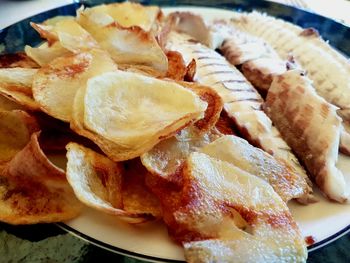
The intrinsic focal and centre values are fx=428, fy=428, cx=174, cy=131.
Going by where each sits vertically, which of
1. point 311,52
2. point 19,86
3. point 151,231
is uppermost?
point 311,52

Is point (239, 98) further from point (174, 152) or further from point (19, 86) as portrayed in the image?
point (19, 86)

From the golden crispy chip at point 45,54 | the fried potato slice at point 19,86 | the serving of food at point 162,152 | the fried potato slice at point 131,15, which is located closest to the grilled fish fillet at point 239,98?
the serving of food at point 162,152

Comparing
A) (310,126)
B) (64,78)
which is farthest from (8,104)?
(310,126)

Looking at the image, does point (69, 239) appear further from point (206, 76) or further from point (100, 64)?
point (206, 76)

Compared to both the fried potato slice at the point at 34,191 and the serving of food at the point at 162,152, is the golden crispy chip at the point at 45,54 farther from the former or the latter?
the fried potato slice at the point at 34,191

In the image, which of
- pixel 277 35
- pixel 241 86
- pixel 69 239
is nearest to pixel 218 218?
pixel 69 239

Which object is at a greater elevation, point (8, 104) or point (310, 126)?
point (310, 126)
